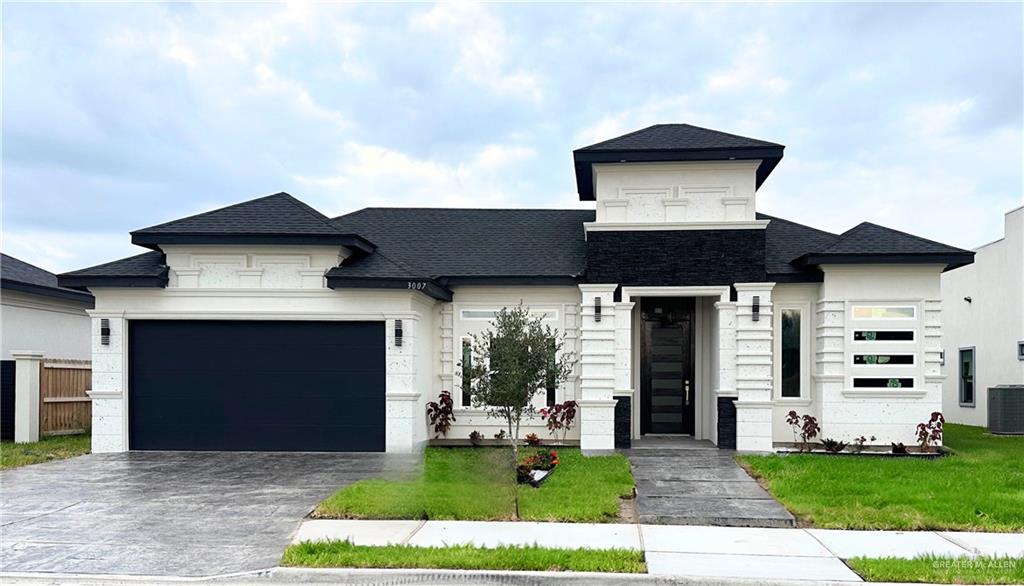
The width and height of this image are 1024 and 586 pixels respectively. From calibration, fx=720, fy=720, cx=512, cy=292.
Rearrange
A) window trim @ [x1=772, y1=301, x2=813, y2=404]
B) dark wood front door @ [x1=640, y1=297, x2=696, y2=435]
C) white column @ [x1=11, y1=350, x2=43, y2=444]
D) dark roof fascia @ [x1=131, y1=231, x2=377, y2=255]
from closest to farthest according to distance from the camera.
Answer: dark roof fascia @ [x1=131, y1=231, x2=377, y2=255]
window trim @ [x1=772, y1=301, x2=813, y2=404]
dark wood front door @ [x1=640, y1=297, x2=696, y2=435]
white column @ [x1=11, y1=350, x2=43, y2=444]

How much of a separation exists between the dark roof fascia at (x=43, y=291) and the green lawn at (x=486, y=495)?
34.0ft

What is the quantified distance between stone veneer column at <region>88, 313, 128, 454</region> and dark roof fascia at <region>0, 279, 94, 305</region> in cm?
320

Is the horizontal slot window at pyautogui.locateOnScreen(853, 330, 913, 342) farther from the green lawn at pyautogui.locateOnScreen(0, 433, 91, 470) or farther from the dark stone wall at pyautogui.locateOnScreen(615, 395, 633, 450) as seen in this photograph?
the green lawn at pyautogui.locateOnScreen(0, 433, 91, 470)

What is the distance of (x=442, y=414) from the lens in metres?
14.4

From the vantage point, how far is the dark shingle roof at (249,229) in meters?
12.9

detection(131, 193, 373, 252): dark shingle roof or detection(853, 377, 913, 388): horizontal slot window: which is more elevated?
detection(131, 193, 373, 252): dark shingle roof

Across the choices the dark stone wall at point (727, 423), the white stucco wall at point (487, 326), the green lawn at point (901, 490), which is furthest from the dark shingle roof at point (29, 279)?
the green lawn at point (901, 490)

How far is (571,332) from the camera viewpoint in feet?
47.5

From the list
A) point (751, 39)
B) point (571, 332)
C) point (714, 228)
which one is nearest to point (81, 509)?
point (571, 332)

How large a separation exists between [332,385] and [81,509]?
5215 millimetres

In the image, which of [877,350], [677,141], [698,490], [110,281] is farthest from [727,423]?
[110,281]

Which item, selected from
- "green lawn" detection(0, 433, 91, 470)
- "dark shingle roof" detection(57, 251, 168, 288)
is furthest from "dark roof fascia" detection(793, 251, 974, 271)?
"green lawn" detection(0, 433, 91, 470)

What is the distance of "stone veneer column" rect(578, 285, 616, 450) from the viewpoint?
13445 mm

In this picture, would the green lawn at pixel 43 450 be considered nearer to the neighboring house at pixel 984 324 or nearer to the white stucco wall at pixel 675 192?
the white stucco wall at pixel 675 192
